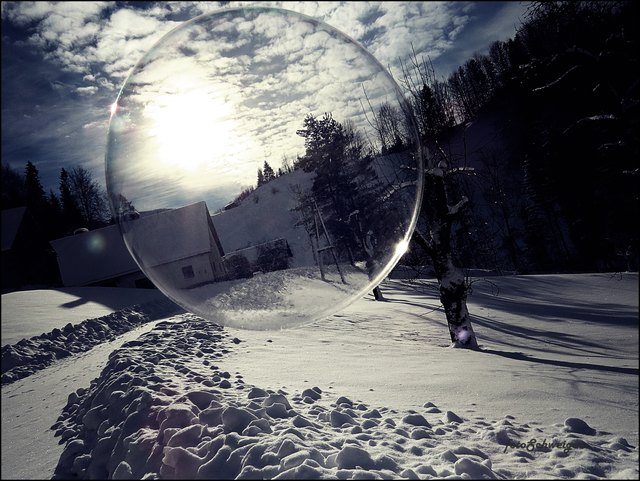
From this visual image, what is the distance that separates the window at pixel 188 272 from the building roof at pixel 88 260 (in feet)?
73.4

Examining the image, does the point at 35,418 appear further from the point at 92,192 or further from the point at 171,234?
the point at 92,192

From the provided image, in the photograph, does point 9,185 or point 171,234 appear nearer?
point 171,234

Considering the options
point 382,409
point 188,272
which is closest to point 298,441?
point 382,409

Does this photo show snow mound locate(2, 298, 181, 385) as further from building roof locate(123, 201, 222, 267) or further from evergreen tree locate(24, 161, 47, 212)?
building roof locate(123, 201, 222, 267)

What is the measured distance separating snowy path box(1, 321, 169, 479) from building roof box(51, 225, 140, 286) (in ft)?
56.8

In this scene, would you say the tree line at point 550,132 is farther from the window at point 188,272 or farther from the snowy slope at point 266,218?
the window at point 188,272

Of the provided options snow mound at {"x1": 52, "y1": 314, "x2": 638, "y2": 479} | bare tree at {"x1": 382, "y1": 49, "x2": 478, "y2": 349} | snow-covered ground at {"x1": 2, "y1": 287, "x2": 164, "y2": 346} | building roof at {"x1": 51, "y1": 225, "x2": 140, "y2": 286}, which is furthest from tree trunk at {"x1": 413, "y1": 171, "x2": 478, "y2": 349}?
building roof at {"x1": 51, "y1": 225, "x2": 140, "y2": 286}

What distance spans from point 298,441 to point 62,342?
9.99m

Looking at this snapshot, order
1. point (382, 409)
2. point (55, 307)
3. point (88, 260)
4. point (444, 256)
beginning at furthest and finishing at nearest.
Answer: point (88, 260)
point (55, 307)
point (444, 256)
point (382, 409)

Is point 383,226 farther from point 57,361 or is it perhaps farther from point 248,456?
point 57,361

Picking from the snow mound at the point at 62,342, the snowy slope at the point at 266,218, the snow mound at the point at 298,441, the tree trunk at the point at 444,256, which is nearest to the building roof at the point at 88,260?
the snow mound at the point at 62,342

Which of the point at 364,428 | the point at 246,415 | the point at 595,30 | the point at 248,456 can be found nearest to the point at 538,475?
the point at 364,428

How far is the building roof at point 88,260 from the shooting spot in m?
22.6

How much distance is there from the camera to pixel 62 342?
944 centimetres
